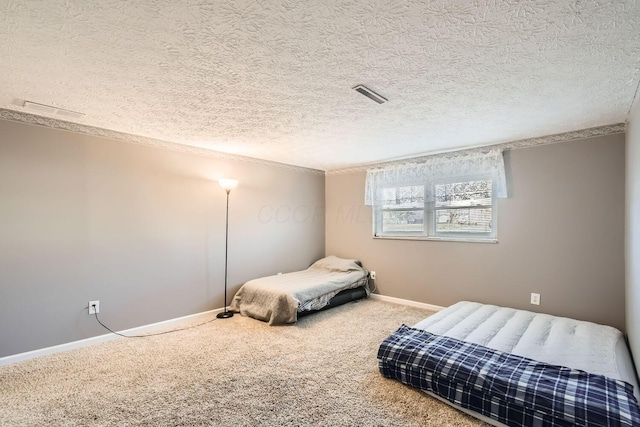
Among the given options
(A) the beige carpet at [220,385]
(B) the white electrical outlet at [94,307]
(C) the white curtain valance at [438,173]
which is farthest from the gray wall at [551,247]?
(B) the white electrical outlet at [94,307]

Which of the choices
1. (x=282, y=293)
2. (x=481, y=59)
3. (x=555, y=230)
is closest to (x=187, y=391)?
(x=282, y=293)

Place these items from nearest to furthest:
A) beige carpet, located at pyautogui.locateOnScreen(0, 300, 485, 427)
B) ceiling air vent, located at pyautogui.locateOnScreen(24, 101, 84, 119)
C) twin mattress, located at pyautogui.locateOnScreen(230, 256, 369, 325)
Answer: beige carpet, located at pyautogui.locateOnScreen(0, 300, 485, 427) < ceiling air vent, located at pyautogui.locateOnScreen(24, 101, 84, 119) < twin mattress, located at pyautogui.locateOnScreen(230, 256, 369, 325)

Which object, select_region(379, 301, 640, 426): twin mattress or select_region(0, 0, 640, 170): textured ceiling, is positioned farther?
select_region(379, 301, 640, 426): twin mattress

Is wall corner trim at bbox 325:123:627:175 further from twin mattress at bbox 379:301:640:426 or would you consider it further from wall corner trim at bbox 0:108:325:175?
wall corner trim at bbox 0:108:325:175

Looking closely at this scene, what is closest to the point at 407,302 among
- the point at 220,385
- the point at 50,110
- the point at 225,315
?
the point at 225,315

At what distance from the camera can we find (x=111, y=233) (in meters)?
3.05

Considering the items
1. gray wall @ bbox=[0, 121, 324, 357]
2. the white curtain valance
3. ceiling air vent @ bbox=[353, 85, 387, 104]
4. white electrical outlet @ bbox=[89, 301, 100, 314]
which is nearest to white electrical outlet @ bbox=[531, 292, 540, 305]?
the white curtain valance

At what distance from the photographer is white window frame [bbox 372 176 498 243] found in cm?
360

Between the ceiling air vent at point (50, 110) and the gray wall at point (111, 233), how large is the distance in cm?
22

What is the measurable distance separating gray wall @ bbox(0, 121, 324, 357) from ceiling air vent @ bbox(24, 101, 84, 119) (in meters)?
0.22

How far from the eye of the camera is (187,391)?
210 cm

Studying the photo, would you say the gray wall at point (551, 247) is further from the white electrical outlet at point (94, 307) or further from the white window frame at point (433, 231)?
the white electrical outlet at point (94, 307)

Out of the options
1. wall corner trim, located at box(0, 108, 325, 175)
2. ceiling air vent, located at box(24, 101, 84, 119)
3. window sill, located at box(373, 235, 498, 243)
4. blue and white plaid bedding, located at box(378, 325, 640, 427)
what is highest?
ceiling air vent, located at box(24, 101, 84, 119)

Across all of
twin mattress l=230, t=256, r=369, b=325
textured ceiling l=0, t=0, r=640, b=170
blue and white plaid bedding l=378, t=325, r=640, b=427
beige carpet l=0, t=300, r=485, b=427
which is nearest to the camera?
textured ceiling l=0, t=0, r=640, b=170
